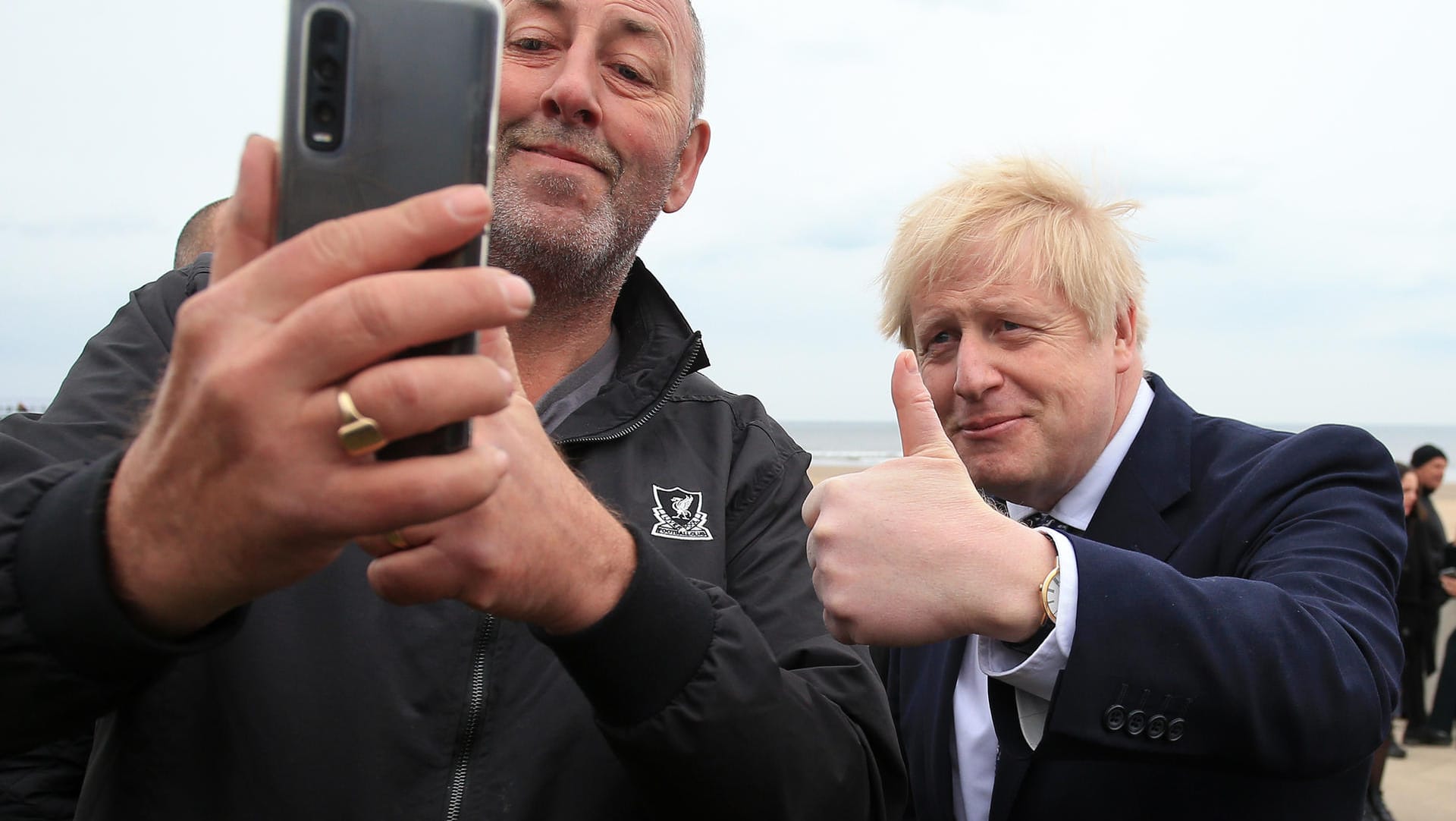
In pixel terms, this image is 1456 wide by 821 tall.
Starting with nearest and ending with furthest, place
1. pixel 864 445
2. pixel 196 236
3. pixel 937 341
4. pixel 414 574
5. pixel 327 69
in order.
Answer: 1. pixel 327 69
2. pixel 414 574
3. pixel 937 341
4. pixel 196 236
5. pixel 864 445

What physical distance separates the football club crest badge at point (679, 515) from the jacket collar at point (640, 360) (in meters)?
0.17

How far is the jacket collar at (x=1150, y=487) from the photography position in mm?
2459

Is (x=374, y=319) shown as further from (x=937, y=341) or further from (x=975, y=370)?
(x=937, y=341)

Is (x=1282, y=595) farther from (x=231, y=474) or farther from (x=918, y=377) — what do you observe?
(x=231, y=474)

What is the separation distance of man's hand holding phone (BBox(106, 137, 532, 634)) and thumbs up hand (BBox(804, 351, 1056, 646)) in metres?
0.82

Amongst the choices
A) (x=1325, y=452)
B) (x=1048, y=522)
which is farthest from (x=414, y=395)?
(x=1048, y=522)

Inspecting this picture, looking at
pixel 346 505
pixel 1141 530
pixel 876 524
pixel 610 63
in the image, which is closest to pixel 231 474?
pixel 346 505

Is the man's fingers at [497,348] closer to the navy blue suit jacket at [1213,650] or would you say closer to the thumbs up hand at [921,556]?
the thumbs up hand at [921,556]

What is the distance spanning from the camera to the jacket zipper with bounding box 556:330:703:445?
204 cm

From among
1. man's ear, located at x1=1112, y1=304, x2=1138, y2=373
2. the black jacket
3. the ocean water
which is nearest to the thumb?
the black jacket

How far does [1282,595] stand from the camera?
1820mm

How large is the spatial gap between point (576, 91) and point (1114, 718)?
1.52 m

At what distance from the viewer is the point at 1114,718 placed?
173 centimetres

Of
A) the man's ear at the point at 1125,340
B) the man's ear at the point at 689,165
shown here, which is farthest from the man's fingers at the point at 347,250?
the man's ear at the point at 1125,340
